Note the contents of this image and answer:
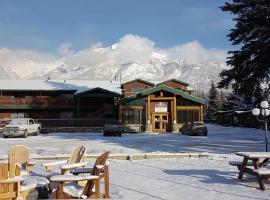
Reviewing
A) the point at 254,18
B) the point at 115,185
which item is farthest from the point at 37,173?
the point at 254,18

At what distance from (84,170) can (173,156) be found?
8788mm

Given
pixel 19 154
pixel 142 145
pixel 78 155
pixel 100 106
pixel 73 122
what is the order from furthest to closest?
pixel 100 106, pixel 73 122, pixel 142 145, pixel 19 154, pixel 78 155

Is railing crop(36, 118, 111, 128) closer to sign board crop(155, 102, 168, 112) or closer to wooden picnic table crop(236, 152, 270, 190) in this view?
sign board crop(155, 102, 168, 112)

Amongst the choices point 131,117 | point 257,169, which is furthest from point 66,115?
point 257,169

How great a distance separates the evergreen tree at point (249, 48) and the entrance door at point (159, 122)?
19.3 meters

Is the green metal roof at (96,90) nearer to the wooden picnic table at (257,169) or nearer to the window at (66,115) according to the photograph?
the window at (66,115)

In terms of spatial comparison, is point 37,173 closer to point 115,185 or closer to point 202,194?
point 115,185

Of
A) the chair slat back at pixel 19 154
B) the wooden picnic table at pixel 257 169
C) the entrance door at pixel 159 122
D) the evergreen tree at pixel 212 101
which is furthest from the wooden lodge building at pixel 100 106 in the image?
the evergreen tree at pixel 212 101

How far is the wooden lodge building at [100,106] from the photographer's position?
1946 inches

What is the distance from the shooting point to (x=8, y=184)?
6.60 metres

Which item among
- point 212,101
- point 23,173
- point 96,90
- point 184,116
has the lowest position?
point 23,173

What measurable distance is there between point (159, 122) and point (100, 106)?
814 cm

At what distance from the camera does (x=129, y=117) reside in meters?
49.8

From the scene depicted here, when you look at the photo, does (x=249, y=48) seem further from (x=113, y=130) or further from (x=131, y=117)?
(x=131, y=117)
